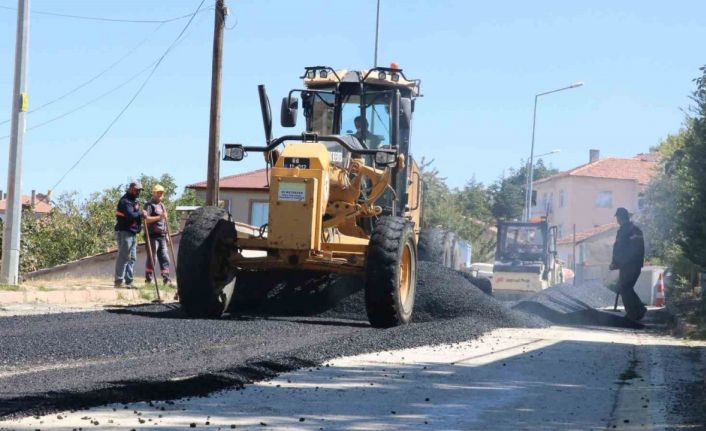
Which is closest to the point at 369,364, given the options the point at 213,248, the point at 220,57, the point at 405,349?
the point at 405,349

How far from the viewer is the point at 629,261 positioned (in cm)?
1864

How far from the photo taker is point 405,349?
37.9 feet

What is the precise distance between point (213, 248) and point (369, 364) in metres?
5.04

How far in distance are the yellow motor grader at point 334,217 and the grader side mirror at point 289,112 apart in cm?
1

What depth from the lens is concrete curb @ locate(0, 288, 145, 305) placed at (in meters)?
16.8

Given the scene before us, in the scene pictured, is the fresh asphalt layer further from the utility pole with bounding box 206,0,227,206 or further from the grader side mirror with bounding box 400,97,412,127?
the utility pole with bounding box 206,0,227,206

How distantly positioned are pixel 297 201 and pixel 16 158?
25.4ft

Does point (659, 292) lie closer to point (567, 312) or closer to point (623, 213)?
point (567, 312)

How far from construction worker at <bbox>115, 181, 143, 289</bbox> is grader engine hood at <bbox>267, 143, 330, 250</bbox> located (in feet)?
16.2

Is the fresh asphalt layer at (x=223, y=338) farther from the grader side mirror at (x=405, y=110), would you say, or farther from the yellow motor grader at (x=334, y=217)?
the grader side mirror at (x=405, y=110)

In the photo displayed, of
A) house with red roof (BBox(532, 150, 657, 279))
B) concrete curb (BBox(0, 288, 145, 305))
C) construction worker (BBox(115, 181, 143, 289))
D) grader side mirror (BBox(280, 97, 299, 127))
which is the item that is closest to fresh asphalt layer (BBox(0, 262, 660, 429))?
concrete curb (BBox(0, 288, 145, 305))

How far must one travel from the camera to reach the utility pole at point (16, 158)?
19312mm

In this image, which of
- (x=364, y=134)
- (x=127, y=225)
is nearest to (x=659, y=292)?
(x=364, y=134)

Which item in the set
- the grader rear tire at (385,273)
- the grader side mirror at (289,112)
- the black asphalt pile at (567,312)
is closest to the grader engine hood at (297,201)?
the grader rear tire at (385,273)
